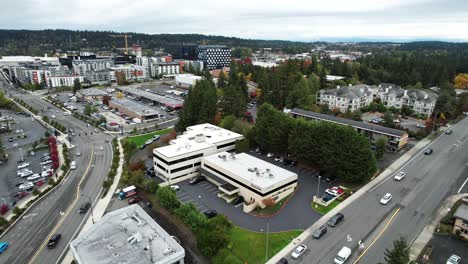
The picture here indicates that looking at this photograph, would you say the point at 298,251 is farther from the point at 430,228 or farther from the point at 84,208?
the point at 84,208

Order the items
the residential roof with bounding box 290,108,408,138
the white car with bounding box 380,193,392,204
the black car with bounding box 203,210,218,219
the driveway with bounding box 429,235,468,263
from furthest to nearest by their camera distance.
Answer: the residential roof with bounding box 290,108,408,138, the white car with bounding box 380,193,392,204, the black car with bounding box 203,210,218,219, the driveway with bounding box 429,235,468,263

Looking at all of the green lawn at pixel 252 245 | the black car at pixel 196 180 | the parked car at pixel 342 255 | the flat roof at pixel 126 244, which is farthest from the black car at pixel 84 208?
the parked car at pixel 342 255

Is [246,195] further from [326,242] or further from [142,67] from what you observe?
[142,67]

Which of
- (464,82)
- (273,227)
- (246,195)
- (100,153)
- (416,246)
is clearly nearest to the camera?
(416,246)

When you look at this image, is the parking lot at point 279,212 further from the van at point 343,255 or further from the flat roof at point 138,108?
the flat roof at point 138,108

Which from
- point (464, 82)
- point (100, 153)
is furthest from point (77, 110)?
point (464, 82)

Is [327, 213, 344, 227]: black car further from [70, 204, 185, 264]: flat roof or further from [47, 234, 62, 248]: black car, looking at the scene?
[47, 234, 62, 248]: black car

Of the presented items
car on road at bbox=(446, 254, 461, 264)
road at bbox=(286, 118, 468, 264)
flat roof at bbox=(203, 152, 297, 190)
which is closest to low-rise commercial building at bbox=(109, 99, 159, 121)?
flat roof at bbox=(203, 152, 297, 190)
